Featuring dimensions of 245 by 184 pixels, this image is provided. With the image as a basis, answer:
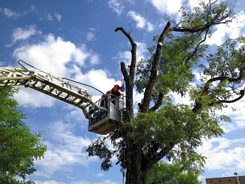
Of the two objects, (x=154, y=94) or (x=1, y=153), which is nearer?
(x=154, y=94)

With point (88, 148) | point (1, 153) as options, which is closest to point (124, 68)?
point (88, 148)

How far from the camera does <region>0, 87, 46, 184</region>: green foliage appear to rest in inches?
861

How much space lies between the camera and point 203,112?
15.2m

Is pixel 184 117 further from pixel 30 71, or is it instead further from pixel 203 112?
pixel 30 71

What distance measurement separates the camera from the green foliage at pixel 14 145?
2186 centimetres

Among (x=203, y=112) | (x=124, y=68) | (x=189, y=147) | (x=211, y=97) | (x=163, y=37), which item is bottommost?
(x=189, y=147)

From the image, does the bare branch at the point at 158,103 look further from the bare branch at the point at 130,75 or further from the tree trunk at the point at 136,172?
the tree trunk at the point at 136,172

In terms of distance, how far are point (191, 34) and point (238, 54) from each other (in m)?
2.90

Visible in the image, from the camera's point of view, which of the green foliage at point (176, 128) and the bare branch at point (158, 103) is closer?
the green foliage at point (176, 128)

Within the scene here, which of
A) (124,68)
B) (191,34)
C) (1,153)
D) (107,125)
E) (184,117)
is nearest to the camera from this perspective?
(184,117)

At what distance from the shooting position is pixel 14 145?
73.5 feet

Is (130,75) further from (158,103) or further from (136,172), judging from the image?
(136,172)

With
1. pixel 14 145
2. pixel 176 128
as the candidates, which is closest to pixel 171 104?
pixel 176 128

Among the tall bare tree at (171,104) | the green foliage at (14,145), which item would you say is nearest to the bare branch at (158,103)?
the tall bare tree at (171,104)
